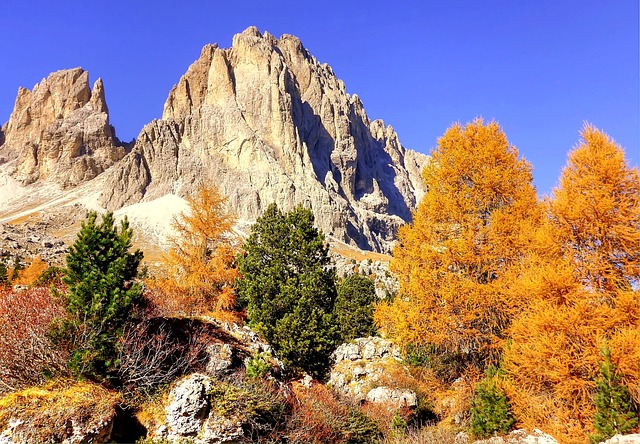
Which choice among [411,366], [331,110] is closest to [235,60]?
[331,110]

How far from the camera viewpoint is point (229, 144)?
138875 millimetres

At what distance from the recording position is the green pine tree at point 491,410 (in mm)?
11625

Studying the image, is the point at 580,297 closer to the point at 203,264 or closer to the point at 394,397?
the point at 394,397

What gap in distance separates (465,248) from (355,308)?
839 inches

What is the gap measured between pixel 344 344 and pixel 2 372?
57.7ft

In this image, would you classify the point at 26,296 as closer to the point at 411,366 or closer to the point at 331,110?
the point at 411,366

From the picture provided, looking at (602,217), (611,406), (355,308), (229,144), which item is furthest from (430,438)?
(229,144)

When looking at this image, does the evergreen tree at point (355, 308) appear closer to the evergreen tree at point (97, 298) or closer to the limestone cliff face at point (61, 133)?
the evergreen tree at point (97, 298)

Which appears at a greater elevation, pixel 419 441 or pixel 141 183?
pixel 141 183

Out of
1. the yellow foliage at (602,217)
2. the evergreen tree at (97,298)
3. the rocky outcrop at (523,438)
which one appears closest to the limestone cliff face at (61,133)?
the evergreen tree at (97,298)

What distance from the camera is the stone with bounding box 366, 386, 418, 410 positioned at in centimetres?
1733

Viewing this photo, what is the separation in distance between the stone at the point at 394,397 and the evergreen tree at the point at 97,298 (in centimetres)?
1049

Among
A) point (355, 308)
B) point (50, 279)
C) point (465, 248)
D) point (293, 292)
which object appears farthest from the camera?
point (355, 308)

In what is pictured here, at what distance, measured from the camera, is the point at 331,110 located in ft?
566
